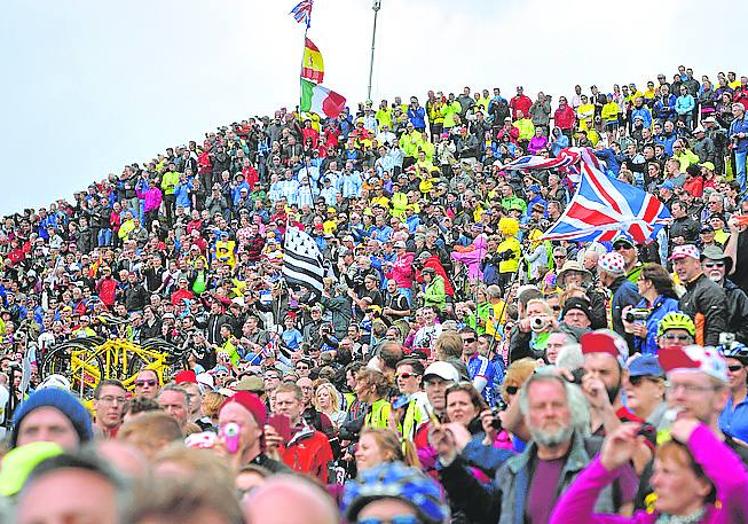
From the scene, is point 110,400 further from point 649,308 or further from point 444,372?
point 649,308

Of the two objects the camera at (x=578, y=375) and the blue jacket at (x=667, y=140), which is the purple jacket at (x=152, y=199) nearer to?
the blue jacket at (x=667, y=140)

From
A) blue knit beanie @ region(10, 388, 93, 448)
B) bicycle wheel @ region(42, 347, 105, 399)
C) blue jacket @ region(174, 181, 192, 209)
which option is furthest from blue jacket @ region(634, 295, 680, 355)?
blue jacket @ region(174, 181, 192, 209)

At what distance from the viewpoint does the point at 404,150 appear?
94.2ft

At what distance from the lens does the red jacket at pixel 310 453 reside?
8516mm

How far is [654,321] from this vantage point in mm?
9391

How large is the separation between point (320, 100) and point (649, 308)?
60.4ft

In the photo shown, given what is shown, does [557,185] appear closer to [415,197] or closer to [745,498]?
[415,197]

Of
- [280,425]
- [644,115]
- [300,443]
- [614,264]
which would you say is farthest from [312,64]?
[280,425]

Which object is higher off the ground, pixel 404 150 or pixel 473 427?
pixel 404 150

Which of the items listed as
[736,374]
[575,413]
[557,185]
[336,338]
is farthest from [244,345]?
[575,413]

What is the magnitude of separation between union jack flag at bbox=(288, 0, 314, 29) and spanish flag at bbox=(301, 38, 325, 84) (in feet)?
3.29

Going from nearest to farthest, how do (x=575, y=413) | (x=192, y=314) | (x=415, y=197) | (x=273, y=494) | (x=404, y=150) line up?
1. (x=273, y=494)
2. (x=575, y=413)
3. (x=192, y=314)
4. (x=415, y=197)
5. (x=404, y=150)

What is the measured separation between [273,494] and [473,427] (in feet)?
13.5

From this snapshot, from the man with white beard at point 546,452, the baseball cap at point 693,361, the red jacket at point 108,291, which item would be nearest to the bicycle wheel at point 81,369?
the red jacket at point 108,291
